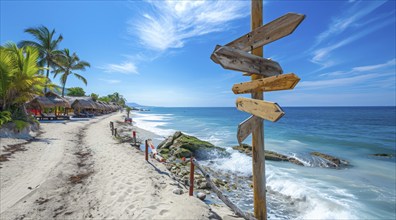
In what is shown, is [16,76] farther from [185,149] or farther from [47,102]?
[47,102]

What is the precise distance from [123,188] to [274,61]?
571cm

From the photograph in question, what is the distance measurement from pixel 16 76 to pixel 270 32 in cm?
1622

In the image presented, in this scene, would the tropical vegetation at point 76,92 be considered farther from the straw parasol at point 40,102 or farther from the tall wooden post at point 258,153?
the tall wooden post at point 258,153

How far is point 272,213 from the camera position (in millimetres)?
6945

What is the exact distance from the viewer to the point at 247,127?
2727mm

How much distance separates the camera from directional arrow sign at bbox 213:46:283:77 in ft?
8.10

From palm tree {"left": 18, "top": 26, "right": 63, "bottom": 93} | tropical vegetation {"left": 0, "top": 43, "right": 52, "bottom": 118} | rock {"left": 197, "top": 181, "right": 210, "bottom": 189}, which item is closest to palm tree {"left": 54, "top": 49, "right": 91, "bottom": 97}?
palm tree {"left": 18, "top": 26, "right": 63, "bottom": 93}

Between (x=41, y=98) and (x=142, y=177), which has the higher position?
(x=41, y=98)

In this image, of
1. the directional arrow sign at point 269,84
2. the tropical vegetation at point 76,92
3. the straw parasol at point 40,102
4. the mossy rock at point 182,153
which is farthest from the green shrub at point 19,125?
the tropical vegetation at point 76,92

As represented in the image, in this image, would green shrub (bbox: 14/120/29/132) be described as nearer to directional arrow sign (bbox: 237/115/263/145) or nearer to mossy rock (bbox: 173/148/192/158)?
mossy rock (bbox: 173/148/192/158)

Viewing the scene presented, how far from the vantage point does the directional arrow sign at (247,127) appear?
2682 millimetres

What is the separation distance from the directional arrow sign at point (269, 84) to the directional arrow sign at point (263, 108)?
7.2 inches

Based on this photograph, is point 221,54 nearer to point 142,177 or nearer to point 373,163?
point 142,177

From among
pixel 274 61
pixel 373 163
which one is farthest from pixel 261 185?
pixel 373 163
